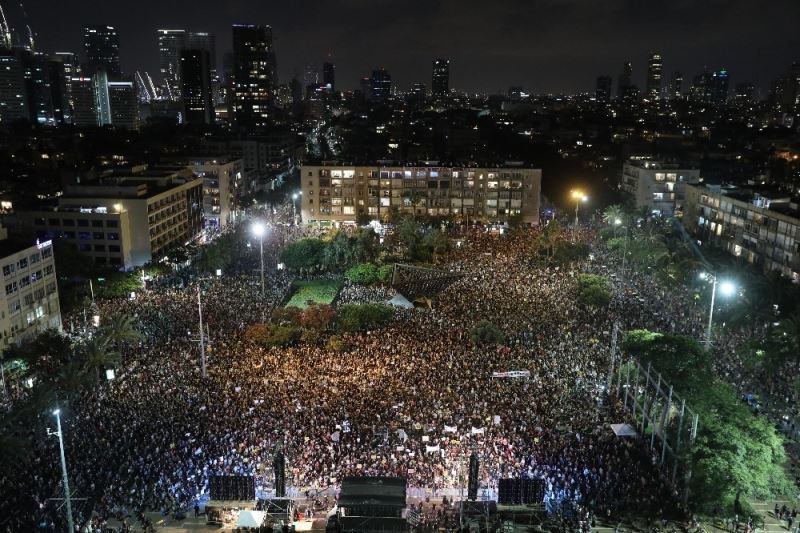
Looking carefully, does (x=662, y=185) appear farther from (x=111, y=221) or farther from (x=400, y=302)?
(x=111, y=221)

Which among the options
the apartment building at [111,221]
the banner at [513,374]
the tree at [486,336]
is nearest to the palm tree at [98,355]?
the tree at [486,336]

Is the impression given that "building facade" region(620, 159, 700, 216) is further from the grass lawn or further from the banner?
the banner

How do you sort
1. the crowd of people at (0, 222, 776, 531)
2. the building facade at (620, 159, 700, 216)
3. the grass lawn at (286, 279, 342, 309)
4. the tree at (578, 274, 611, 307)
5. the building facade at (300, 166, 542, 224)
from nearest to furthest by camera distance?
the crowd of people at (0, 222, 776, 531) < the tree at (578, 274, 611, 307) < the grass lawn at (286, 279, 342, 309) < the building facade at (620, 159, 700, 216) < the building facade at (300, 166, 542, 224)

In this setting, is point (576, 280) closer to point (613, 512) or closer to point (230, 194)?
point (613, 512)

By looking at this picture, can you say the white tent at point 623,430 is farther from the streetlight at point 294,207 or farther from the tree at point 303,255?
the streetlight at point 294,207

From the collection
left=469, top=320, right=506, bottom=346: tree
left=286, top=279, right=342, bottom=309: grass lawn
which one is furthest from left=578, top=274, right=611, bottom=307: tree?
left=286, top=279, right=342, bottom=309: grass lawn

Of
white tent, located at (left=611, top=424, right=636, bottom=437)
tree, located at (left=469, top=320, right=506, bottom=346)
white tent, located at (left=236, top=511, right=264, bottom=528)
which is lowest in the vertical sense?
white tent, located at (left=236, top=511, right=264, bottom=528)
